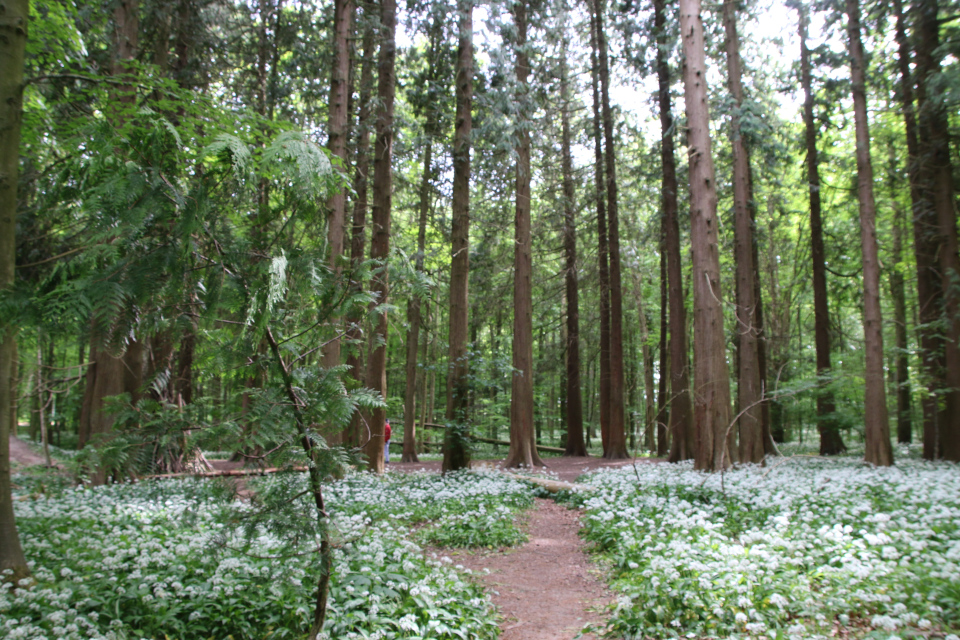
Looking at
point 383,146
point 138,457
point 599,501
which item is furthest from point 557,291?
point 138,457

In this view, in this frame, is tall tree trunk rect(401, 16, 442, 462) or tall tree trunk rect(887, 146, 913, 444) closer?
tall tree trunk rect(887, 146, 913, 444)

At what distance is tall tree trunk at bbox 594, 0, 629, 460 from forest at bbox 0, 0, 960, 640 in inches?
5.8

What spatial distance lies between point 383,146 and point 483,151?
2588 millimetres

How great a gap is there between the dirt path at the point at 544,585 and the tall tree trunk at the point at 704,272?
4094 millimetres

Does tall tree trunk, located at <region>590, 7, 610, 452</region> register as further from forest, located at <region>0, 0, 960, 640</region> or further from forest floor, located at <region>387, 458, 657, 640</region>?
forest floor, located at <region>387, 458, 657, 640</region>

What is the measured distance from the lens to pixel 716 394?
10.5 meters

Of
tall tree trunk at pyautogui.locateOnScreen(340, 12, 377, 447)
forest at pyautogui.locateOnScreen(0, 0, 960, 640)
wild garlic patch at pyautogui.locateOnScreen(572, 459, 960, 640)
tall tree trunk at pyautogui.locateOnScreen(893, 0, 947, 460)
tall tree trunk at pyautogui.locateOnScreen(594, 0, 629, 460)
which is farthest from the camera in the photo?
tall tree trunk at pyautogui.locateOnScreen(594, 0, 629, 460)

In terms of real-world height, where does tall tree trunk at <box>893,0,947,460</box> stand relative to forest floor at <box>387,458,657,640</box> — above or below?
above

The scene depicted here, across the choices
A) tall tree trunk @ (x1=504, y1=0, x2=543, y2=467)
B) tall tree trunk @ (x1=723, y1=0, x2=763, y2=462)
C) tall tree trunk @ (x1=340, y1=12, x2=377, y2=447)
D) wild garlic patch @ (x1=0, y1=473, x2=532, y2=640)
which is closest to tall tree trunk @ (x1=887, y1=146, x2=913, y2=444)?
tall tree trunk @ (x1=723, y1=0, x2=763, y2=462)

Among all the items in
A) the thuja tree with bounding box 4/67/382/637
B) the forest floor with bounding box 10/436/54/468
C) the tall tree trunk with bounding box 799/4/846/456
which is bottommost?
the forest floor with bounding box 10/436/54/468

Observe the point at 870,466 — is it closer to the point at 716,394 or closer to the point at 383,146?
the point at 716,394

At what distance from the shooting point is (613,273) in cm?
1758

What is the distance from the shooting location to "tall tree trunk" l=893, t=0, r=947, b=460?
41.5ft

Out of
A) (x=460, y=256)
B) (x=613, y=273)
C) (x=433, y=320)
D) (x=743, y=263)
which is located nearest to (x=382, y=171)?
(x=460, y=256)
